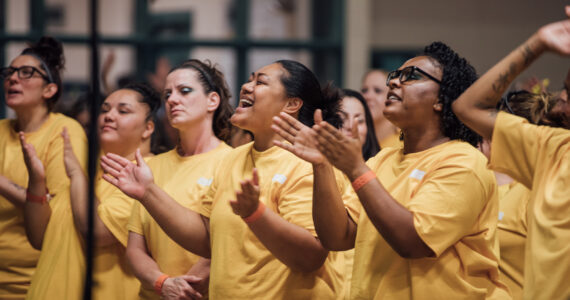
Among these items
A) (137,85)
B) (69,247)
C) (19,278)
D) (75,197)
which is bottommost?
(19,278)

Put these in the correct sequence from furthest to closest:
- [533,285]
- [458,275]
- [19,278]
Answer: [19,278] → [458,275] → [533,285]

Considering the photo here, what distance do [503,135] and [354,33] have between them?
441 cm

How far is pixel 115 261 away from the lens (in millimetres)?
2709

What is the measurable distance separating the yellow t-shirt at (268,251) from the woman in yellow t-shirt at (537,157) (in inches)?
23.9

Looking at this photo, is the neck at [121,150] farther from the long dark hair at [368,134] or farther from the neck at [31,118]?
the long dark hair at [368,134]

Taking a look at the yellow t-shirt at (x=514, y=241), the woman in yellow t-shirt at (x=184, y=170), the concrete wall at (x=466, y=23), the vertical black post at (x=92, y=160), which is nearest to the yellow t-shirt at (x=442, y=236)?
the yellow t-shirt at (x=514, y=241)

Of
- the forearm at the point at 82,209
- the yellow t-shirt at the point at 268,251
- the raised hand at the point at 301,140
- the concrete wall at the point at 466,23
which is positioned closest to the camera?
the raised hand at the point at 301,140

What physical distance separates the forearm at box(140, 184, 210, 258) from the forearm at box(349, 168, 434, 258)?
75cm

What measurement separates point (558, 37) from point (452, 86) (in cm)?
49

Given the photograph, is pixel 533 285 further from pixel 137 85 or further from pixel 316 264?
pixel 137 85

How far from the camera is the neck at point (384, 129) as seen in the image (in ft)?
12.8

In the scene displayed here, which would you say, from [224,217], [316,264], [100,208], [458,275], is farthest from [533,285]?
[100,208]

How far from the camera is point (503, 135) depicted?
1733 mm

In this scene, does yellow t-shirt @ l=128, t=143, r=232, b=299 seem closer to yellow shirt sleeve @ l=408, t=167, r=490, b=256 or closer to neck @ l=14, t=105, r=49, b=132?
neck @ l=14, t=105, r=49, b=132
